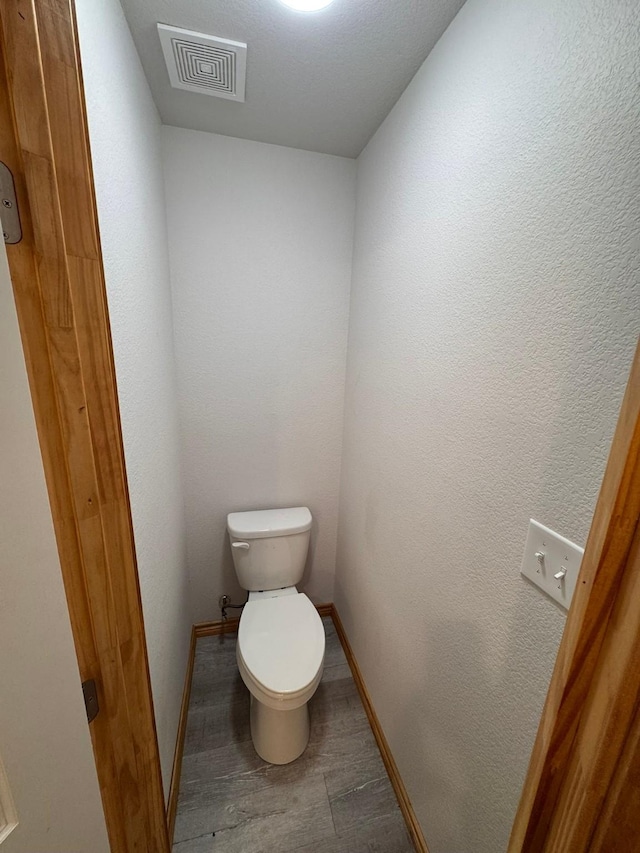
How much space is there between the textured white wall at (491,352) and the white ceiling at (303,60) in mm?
78

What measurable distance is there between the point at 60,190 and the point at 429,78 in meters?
1.02

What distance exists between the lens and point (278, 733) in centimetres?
118

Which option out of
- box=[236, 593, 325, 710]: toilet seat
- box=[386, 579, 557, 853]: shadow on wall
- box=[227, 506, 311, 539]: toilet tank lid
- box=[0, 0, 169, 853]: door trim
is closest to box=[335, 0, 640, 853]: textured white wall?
box=[386, 579, 557, 853]: shadow on wall

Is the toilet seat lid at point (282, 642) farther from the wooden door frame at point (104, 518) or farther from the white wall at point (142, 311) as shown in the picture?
the wooden door frame at point (104, 518)

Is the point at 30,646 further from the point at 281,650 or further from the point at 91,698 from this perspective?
the point at 281,650

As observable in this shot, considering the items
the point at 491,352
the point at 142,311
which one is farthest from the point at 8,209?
the point at 491,352

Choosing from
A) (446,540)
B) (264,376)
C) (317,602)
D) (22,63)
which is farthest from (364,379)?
(317,602)

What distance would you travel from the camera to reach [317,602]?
1.90 m

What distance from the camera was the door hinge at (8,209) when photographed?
0.44 metres

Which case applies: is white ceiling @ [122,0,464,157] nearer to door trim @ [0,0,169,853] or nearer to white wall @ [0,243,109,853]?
door trim @ [0,0,169,853]

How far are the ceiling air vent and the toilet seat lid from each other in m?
1.90

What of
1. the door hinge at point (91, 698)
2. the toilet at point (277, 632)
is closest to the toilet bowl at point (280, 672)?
the toilet at point (277, 632)

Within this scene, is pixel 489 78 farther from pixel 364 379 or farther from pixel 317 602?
pixel 317 602

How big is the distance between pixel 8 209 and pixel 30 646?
0.62 m
